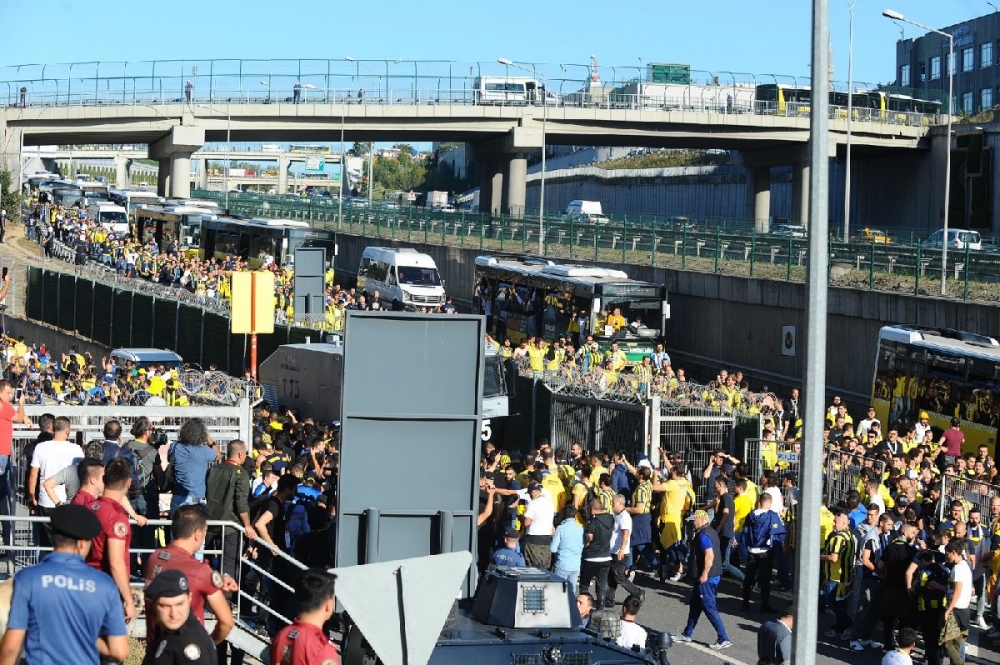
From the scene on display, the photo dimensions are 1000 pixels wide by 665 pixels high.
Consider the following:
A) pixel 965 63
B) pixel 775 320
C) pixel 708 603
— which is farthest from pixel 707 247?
pixel 965 63

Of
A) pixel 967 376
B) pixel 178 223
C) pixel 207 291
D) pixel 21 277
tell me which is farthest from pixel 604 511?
pixel 178 223

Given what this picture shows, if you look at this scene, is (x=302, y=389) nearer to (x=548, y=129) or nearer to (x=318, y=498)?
(x=318, y=498)

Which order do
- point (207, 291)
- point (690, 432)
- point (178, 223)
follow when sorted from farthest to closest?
point (178, 223), point (207, 291), point (690, 432)

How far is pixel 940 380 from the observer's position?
2714cm

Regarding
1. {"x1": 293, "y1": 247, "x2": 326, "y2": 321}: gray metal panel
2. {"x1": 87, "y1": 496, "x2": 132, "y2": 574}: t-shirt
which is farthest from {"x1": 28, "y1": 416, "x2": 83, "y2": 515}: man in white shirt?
{"x1": 293, "y1": 247, "x2": 326, "y2": 321}: gray metal panel

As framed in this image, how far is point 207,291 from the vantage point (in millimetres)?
43469

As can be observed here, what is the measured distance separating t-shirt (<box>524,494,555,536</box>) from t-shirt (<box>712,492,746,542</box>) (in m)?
2.34

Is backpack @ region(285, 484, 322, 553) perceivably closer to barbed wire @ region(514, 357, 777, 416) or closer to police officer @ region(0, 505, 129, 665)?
police officer @ region(0, 505, 129, 665)

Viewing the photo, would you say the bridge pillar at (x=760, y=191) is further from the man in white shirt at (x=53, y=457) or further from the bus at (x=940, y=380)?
the man in white shirt at (x=53, y=457)

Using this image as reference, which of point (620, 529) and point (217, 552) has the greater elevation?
point (217, 552)

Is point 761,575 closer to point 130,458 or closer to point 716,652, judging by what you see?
point 716,652

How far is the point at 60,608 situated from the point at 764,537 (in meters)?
11.0

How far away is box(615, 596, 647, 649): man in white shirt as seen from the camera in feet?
38.6

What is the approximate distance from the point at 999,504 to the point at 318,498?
23.6 ft
